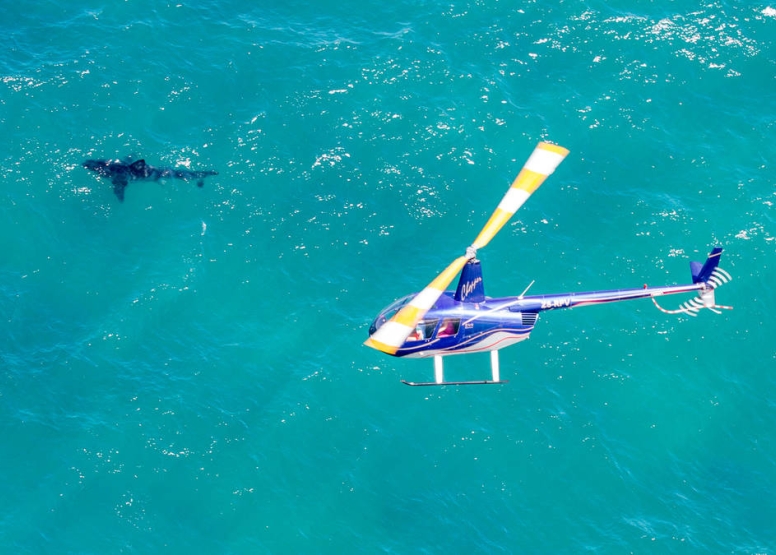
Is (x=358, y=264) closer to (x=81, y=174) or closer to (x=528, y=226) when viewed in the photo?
(x=528, y=226)

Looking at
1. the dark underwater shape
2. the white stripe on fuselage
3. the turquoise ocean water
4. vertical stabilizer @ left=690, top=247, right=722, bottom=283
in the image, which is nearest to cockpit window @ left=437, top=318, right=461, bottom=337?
the white stripe on fuselage

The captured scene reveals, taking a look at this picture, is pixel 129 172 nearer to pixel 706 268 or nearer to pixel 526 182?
pixel 526 182

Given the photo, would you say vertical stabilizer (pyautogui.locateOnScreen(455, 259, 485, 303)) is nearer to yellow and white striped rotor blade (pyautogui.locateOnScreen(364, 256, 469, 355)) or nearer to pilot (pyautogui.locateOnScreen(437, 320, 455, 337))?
pilot (pyautogui.locateOnScreen(437, 320, 455, 337))

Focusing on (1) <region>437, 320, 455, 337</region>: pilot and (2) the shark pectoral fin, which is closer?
(1) <region>437, 320, 455, 337</region>: pilot

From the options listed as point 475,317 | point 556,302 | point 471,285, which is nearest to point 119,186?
point 471,285

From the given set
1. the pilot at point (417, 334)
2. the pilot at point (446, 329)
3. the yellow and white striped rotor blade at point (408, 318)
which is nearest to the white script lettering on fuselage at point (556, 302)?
the pilot at point (446, 329)
